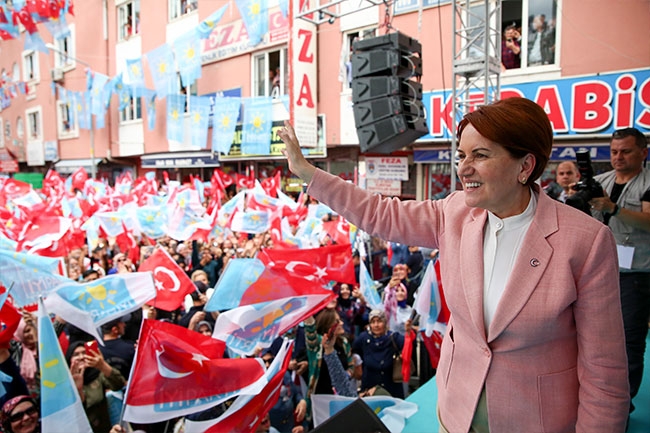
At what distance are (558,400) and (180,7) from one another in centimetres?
1779

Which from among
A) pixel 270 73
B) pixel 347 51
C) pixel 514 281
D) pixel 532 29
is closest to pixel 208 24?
pixel 270 73

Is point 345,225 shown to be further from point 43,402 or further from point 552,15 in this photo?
point 552,15

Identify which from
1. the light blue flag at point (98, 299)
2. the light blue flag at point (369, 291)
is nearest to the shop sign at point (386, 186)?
the light blue flag at point (369, 291)

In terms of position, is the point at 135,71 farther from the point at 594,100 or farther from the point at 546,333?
the point at 546,333

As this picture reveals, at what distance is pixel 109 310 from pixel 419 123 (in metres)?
3.69

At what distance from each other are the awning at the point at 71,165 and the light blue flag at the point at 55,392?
19.4 meters

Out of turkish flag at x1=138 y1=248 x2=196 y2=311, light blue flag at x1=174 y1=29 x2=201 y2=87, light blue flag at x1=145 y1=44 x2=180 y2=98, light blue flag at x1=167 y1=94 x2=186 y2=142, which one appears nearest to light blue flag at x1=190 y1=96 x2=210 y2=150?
light blue flag at x1=167 y1=94 x2=186 y2=142

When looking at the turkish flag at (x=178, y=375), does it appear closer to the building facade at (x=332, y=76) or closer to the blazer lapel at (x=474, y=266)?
the blazer lapel at (x=474, y=266)

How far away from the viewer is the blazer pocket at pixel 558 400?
4.31 ft

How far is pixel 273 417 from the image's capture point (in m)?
3.74

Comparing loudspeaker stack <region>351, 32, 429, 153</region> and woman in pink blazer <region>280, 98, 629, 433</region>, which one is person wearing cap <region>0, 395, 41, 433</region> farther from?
loudspeaker stack <region>351, 32, 429, 153</region>

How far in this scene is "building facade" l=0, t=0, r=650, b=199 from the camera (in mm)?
A: 8156

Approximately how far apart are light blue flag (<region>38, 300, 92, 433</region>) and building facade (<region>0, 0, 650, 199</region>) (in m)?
4.83

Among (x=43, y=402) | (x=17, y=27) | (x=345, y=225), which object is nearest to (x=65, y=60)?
(x=17, y=27)
